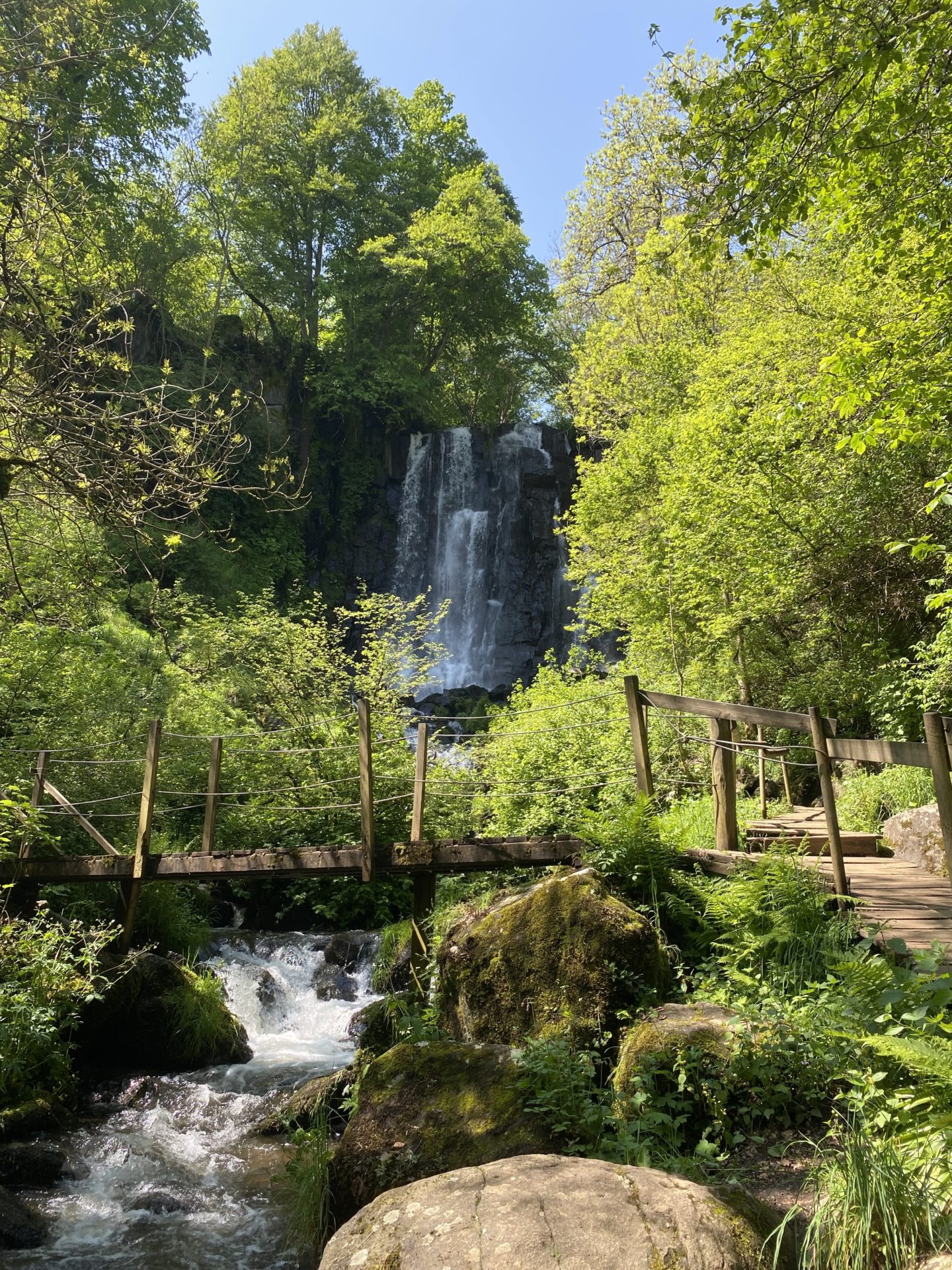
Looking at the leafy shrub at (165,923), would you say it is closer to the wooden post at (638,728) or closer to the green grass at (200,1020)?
the green grass at (200,1020)

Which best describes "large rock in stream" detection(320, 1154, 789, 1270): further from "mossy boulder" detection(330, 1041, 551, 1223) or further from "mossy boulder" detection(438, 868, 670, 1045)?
"mossy boulder" detection(438, 868, 670, 1045)

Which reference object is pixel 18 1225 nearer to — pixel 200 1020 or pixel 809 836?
pixel 200 1020

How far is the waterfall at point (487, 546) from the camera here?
27.8m

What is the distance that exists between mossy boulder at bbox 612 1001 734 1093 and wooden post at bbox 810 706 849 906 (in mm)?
1320

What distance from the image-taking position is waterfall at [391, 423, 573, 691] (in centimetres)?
2778

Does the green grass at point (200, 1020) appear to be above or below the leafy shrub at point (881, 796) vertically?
below

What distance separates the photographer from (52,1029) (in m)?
6.53

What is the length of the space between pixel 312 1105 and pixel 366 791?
2.53m

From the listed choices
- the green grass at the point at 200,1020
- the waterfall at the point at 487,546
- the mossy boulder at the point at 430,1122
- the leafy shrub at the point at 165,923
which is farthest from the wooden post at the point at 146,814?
the waterfall at the point at 487,546

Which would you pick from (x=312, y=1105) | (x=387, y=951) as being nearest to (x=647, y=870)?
(x=312, y=1105)

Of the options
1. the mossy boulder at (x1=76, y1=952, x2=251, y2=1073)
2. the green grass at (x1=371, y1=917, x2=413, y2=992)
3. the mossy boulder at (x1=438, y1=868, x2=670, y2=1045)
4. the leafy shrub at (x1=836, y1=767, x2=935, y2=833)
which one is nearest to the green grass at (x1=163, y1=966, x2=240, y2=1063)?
→ the mossy boulder at (x1=76, y1=952, x2=251, y2=1073)

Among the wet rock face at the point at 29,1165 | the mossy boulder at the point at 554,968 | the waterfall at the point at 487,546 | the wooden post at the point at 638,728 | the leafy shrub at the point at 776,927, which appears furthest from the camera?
the waterfall at the point at 487,546

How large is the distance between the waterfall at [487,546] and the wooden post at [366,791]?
18.9 metres

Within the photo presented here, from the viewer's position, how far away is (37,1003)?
6.74 metres
